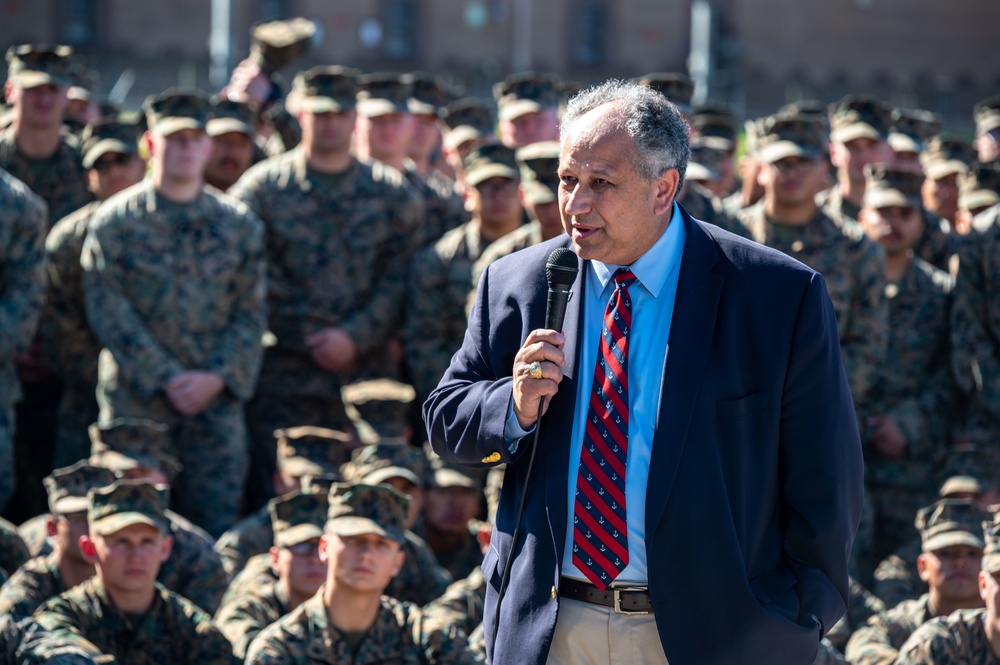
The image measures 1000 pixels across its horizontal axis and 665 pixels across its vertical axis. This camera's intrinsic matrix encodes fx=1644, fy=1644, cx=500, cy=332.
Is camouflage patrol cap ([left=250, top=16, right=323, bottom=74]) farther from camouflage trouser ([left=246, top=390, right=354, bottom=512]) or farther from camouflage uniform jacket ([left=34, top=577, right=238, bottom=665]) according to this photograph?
camouflage uniform jacket ([left=34, top=577, right=238, bottom=665])

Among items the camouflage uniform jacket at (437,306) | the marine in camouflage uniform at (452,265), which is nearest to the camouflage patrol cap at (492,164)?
Answer: the marine in camouflage uniform at (452,265)

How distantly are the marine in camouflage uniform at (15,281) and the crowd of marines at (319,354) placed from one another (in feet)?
0.04

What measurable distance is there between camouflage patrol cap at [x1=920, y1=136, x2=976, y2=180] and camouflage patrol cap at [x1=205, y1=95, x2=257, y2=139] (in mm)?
3872

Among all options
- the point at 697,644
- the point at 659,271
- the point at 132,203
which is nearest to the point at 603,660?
the point at 697,644

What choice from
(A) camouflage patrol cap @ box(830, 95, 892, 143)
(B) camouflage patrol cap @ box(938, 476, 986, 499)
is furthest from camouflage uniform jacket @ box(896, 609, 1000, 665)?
(A) camouflage patrol cap @ box(830, 95, 892, 143)

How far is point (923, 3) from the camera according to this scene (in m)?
35.4

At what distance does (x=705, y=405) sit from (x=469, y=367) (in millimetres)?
559

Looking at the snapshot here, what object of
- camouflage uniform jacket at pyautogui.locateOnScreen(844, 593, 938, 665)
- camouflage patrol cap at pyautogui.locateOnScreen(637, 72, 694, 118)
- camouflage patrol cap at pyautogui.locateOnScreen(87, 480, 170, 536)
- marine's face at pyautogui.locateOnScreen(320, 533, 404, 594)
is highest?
camouflage patrol cap at pyautogui.locateOnScreen(637, 72, 694, 118)

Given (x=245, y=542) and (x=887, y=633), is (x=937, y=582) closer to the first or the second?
(x=887, y=633)

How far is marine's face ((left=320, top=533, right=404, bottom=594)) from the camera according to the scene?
5594 mm

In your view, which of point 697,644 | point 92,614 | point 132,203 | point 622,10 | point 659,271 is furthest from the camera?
point 622,10

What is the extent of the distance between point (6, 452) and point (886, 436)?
3871 millimetres

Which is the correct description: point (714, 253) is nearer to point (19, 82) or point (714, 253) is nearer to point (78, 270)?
point (78, 270)

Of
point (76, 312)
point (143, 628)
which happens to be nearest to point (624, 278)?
point (143, 628)
